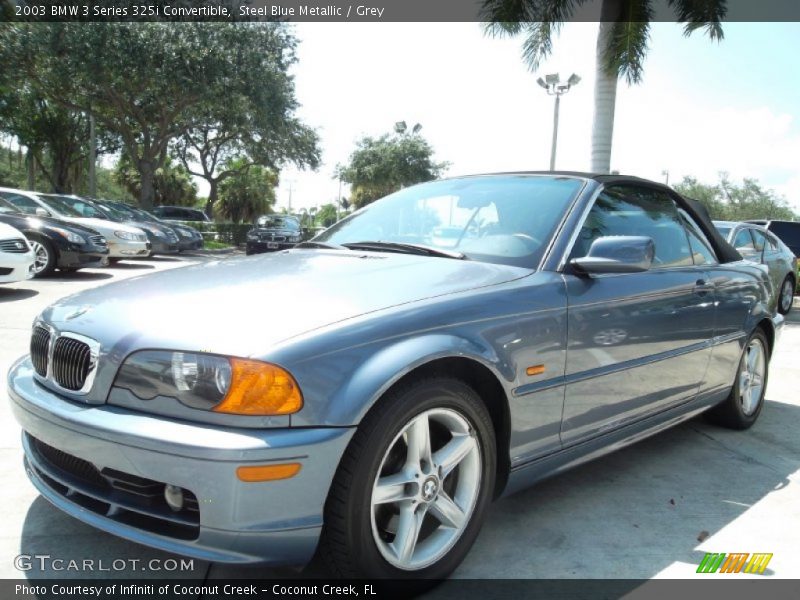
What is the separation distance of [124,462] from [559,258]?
1841 mm

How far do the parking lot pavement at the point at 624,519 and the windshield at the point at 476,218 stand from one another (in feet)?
3.78

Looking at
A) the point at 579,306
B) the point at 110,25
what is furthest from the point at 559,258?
the point at 110,25

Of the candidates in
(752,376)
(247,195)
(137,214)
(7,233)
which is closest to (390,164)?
(247,195)

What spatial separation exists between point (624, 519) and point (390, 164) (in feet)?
128

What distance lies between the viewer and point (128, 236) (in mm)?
12812

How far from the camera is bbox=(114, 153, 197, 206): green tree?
44750 millimetres

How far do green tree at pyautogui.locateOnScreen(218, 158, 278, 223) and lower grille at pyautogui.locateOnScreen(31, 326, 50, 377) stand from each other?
44.5 meters

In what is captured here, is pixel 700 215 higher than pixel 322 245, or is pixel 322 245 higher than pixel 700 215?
pixel 700 215

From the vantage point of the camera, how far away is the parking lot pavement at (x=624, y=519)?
2451 millimetres

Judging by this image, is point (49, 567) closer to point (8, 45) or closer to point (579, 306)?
point (579, 306)

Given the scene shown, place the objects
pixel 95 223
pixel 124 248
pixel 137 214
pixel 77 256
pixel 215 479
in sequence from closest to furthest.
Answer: pixel 215 479 → pixel 77 256 → pixel 95 223 → pixel 124 248 → pixel 137 214

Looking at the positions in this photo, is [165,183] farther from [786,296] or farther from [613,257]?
[613,257]

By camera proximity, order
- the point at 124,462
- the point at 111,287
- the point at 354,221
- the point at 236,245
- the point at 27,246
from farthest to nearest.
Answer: the point at 236,245 < the point at 27,246 < the point at 354,221 < the point at 111,287 < the point at 124,462

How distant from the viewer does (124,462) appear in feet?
6.35
